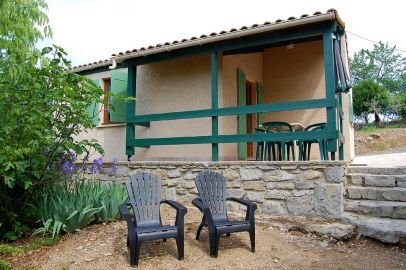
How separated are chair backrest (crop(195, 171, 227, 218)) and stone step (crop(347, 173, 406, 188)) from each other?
243 cm

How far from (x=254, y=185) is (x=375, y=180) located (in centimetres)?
193

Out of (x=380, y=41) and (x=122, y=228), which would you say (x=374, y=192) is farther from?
(x=380, y=41)

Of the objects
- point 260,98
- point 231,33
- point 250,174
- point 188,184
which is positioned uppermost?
point 231,33

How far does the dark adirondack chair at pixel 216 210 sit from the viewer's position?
3781 millimetres

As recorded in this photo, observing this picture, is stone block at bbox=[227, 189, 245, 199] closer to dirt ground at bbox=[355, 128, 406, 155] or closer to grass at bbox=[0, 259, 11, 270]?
grass at bbox=[0, 259, 11, 270]

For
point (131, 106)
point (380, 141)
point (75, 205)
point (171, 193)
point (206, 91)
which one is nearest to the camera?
point (75, 205)

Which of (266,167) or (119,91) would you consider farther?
(119,91)

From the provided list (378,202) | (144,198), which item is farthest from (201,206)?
(378,202)

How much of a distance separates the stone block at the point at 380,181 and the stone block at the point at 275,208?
1437 millimetres

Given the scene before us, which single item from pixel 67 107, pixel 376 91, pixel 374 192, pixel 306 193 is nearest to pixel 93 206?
pixel 67 107

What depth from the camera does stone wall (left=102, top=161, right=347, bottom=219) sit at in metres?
4.93

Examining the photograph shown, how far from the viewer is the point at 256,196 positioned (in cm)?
547

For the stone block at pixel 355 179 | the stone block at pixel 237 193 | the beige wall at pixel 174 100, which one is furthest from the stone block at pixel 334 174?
the beige wall at pixel 174 100

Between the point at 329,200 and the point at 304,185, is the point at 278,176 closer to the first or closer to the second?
the point at 304,185
